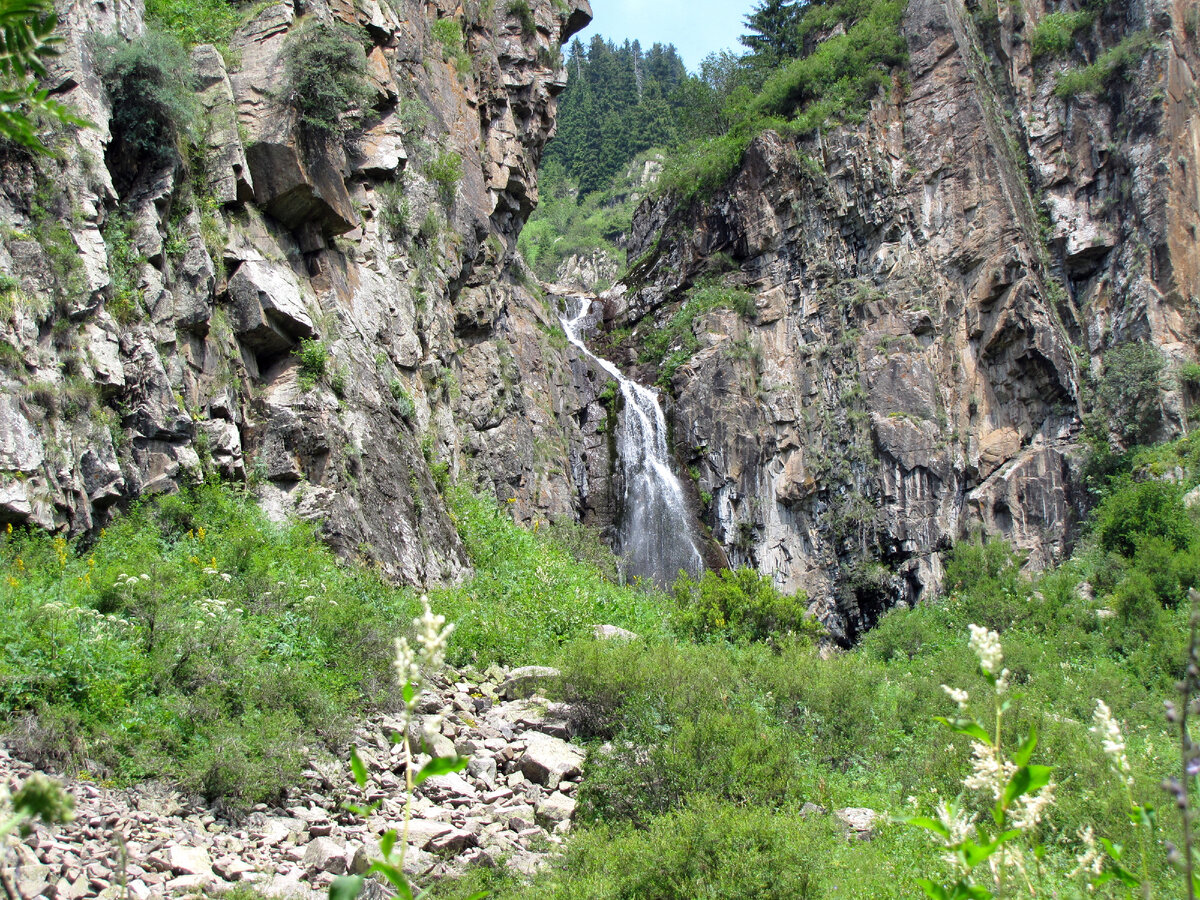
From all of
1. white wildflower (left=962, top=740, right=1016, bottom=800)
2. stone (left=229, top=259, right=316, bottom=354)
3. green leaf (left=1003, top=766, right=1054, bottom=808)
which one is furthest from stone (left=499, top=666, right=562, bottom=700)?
green leaf (left=1003, top=766, right=1054, bottom=808)

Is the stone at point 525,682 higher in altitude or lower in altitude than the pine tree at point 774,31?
lower

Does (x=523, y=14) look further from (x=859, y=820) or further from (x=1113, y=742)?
(x=1113, y=742)

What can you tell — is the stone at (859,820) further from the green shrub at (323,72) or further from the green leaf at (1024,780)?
the green shrub at (323,72)

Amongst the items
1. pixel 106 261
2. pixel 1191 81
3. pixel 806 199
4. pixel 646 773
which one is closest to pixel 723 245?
pixel 806 199

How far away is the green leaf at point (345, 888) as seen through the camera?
5.39ft

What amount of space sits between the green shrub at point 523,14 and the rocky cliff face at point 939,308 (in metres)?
9.53

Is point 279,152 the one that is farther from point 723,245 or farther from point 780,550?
point 723,245

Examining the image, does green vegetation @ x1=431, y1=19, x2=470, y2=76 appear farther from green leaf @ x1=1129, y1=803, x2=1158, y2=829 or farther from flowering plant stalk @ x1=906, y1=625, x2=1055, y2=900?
green leaf @ x1=1129, y1=803, x2=1158, y2=829

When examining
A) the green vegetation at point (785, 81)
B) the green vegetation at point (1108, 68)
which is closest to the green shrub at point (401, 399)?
the green vegetation at point (785, 81)

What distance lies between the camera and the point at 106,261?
9.73 metres

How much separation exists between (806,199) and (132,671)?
28.1 meters

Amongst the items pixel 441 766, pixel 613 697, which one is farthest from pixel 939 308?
pixel 441 766

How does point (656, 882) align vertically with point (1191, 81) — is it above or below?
below

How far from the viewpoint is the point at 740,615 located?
49.3ft
